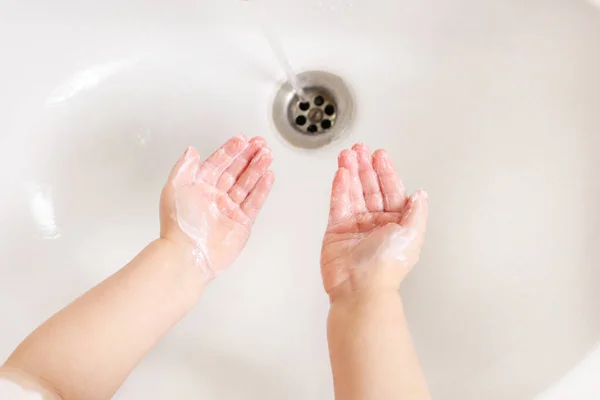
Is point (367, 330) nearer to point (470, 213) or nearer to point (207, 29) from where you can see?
point (470, 213)

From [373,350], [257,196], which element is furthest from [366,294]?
[257,196]

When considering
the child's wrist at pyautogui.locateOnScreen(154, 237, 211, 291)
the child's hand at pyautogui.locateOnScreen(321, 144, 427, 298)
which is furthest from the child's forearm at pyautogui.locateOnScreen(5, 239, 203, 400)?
the child's hand at pyautogui.locateOnScreen(321, 144, 427, 298)

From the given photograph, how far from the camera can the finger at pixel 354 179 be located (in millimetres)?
521

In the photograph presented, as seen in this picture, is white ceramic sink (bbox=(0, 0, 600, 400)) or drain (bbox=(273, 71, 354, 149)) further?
drain (bbox=(273, 71, 354, 149))

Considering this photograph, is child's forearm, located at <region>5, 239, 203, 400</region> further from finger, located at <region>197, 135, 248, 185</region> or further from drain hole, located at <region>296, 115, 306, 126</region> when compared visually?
drain hole, located at <region>296, 115, 306, 126</region>

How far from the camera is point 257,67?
0.60 metres

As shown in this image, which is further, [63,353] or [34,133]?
[34,133]

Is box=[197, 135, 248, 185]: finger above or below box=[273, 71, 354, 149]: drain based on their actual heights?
below

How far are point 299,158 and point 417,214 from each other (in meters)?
0.16

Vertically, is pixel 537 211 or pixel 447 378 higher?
pixel 537 211

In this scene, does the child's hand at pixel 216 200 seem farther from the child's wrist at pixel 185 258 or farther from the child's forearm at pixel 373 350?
the child's forearm at pixel 373 350

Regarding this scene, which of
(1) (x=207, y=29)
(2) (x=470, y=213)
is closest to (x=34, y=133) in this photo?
(1) (x=207, y=29)

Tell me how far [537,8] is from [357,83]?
196 millimetres

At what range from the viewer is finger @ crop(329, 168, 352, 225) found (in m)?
0.51
